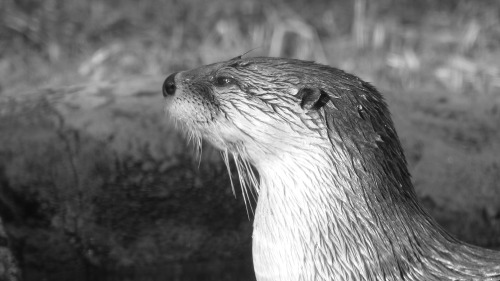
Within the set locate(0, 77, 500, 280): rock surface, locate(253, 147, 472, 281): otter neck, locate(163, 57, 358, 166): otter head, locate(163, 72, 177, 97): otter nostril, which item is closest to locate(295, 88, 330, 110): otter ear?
locate(163, 57, 358, 166): otter head

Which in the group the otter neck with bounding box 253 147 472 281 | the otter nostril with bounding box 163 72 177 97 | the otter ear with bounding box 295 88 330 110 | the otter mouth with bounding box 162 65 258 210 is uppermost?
the otter nostril with bounding box 163 72 177 97

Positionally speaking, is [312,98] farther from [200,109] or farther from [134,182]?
[134,182]

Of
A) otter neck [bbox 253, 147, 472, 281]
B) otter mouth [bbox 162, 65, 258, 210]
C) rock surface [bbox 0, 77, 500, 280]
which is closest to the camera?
otter neck [bbox 253, 147, 472, 281]

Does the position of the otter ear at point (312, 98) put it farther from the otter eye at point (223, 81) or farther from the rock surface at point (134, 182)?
the rock surface at point (134, 182)

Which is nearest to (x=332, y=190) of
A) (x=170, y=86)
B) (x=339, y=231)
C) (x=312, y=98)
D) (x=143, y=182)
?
(x=339, y=231)

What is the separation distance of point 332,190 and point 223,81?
17.2 inches

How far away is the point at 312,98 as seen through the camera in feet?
7.26

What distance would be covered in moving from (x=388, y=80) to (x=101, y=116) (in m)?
2.04

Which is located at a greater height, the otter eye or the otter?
the otter eye

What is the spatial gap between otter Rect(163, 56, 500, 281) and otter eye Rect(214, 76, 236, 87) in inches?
2.3

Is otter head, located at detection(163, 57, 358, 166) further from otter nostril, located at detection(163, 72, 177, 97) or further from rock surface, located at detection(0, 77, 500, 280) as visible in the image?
rock surface, located at detection(0, 77, 500, 280)

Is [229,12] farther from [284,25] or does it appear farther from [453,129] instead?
[453,129]

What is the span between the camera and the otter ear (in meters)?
2.21

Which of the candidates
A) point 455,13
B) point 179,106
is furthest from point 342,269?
point 455,13
